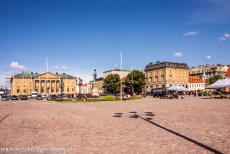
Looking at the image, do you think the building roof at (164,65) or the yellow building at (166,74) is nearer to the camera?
the yellow building at (166,74)

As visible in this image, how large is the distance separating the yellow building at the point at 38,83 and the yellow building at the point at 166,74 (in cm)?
4379

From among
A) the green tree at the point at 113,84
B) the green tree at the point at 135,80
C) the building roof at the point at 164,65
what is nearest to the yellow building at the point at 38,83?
the green tree at the point at 113,84

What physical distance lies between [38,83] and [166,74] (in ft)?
218

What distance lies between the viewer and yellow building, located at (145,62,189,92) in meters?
111

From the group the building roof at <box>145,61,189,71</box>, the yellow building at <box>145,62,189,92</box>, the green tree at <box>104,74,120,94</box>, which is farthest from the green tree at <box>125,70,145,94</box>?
the building roof at <box>145,61,189,71</box>

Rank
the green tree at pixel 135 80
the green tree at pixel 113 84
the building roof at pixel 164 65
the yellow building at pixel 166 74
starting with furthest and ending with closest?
the building roof at pixel 164 65
the yellow building at pixel 166 74
the green tree at pixel 113 84
the green tree at pixel 135 80

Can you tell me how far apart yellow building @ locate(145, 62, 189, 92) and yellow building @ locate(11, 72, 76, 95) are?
43.8 metres

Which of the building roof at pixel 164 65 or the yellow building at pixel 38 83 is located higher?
the building roof at pixel 164 65

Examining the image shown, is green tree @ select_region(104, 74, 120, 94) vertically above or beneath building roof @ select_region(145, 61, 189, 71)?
beneath

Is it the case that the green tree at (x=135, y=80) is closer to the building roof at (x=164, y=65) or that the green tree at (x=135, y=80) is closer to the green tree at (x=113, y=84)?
the green tree at (x=113, y=84)

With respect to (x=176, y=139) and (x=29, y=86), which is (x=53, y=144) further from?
(x=29, y=86)

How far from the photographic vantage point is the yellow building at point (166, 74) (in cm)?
11062

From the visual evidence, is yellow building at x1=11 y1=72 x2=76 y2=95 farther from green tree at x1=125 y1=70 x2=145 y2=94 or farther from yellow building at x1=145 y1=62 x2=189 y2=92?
yellow building at x1=145 y1=62 x2=189 y2=92

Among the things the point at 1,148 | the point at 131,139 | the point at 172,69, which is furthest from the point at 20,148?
the point at 172,69
